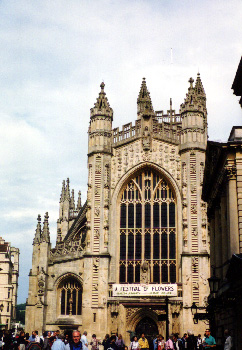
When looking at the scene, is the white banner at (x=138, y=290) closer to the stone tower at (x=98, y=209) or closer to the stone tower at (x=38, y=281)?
the stone tower at (x=98, y=209)

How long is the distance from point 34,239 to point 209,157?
1834cm

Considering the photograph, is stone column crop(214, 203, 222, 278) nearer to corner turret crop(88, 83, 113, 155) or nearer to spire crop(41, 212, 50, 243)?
corner turret crop(88, 83, 113, 155)

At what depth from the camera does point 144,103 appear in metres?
44.1

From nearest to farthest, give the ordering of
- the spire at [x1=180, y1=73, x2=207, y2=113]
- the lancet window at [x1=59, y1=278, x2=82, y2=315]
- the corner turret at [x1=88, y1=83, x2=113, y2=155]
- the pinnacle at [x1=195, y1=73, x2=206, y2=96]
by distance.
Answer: the lancet window at [x1=59, y1=278, x2=82, y2=315], the spire at [x1=180, y1=73, x2=207, y2=113], the corner turret at [x1=88, y1=83, x2=113, y2=155], the pinnacle at [x1=195, y1=73, x2=206, y2=96]

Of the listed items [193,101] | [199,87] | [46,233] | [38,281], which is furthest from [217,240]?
[199,87]

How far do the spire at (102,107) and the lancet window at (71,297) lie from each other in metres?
12.4

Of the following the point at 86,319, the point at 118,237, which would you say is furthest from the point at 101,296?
the point at 118,237

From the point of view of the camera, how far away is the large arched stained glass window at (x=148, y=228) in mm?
38469

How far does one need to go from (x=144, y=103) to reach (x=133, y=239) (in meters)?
11.4

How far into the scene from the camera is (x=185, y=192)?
38375mm

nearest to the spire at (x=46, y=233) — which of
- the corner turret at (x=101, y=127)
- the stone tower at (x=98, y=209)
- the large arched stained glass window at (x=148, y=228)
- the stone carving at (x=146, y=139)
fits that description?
the stone tower at (x=98, y=209)

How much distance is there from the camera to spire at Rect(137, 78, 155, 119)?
41.4 meters

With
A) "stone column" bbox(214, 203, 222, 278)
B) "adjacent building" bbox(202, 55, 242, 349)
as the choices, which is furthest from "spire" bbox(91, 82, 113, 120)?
"stone column" bbox(214, 203, 222, 278)

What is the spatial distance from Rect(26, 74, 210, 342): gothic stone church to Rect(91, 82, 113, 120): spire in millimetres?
81
